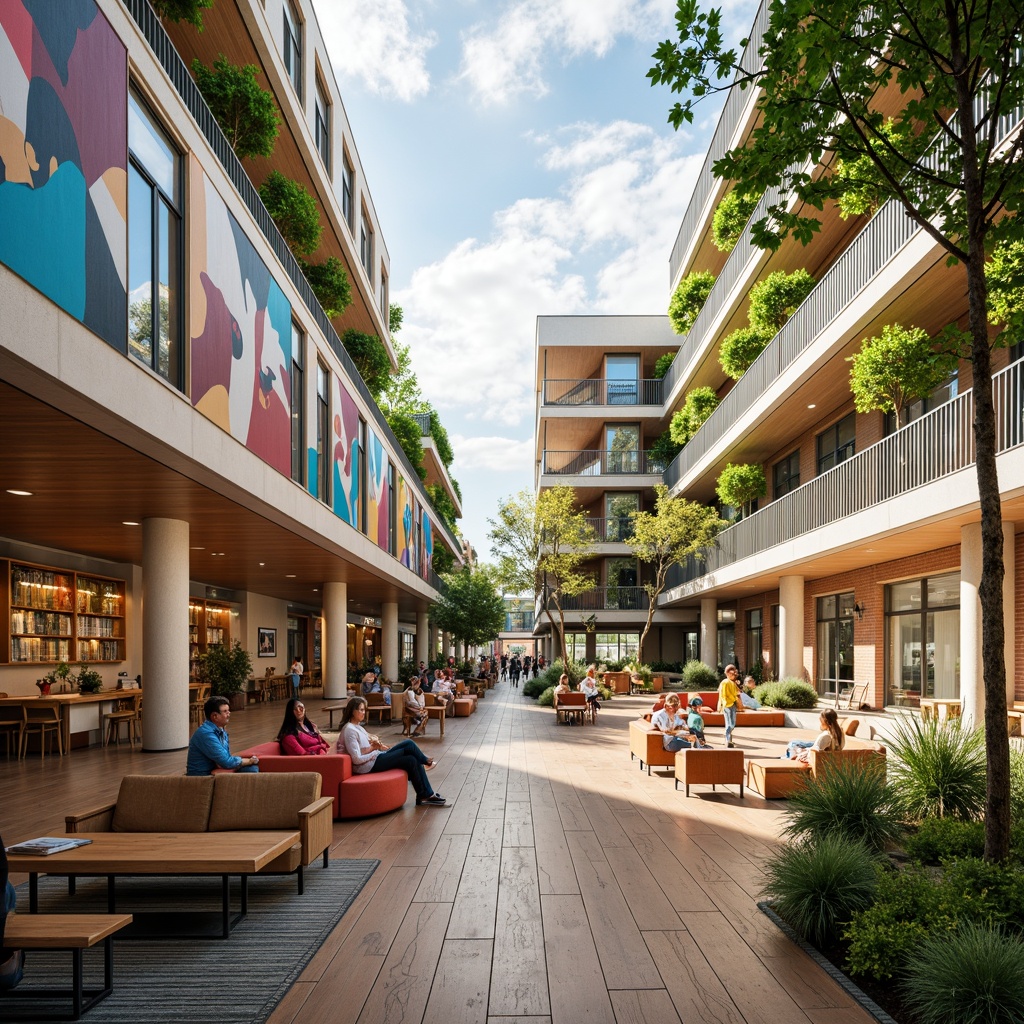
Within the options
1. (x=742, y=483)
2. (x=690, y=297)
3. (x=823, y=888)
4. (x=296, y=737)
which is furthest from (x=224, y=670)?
(x=690, y=297)

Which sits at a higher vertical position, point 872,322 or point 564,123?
point 564,123

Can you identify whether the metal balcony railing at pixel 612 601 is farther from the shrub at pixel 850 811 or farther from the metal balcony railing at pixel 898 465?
the shrub at pixel 850 811

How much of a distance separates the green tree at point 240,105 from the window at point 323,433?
4.49 m

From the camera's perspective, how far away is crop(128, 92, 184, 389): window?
902cm

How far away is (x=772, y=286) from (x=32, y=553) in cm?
1799

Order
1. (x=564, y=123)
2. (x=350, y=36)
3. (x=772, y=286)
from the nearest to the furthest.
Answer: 1. (x=564, y=123)
2. (x=772, y=286)
3. (x=350, y=36)

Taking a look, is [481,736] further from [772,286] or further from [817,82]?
[817,82]

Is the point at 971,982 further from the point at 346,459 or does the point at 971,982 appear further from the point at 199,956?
the point at 346,459

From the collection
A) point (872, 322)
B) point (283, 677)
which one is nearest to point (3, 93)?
point (872, 322)

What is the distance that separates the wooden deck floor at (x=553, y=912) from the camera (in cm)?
434

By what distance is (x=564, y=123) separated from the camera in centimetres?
1218

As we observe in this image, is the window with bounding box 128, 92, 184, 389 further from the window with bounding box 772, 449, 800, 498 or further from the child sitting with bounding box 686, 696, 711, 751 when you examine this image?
the window with bounding box 772, 449, 800, 498

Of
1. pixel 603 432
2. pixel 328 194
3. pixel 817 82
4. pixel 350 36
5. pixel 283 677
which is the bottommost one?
pixel 283 677

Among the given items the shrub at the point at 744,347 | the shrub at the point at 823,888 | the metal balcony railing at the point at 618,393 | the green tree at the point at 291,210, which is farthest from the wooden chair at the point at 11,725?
the metal balcony railing at the point at 618,393
